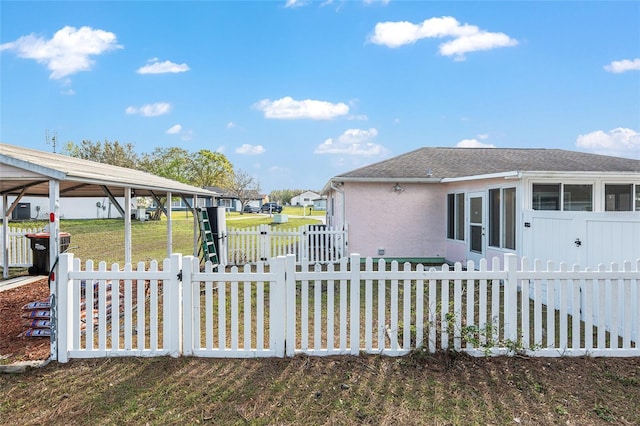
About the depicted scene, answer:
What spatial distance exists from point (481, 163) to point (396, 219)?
3.96 meters

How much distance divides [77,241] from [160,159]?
1091 inches

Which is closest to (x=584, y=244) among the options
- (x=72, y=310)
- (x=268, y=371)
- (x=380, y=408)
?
(x=380, y=408)

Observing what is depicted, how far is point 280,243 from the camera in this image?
34.0 ft

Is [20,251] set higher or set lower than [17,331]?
higher

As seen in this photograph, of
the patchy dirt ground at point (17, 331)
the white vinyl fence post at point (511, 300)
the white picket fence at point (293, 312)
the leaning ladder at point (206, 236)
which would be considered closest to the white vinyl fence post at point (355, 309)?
the white picket fence at point (293, 312)

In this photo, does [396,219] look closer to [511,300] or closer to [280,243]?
[280,243]

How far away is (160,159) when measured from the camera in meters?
43.3

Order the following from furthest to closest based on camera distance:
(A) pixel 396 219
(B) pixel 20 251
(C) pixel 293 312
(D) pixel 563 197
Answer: (A) pixel 396 219 → (B) pixel 20 251 → (D) pixel 563 197 → (C) pixel 293 312

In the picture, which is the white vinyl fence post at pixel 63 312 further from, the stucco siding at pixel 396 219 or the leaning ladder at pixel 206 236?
the stucco siding at pixel 396 219

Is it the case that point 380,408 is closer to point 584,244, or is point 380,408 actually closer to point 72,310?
point 72,310

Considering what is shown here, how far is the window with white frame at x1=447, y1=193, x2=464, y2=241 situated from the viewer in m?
10.4

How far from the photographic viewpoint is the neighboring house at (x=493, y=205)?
18.6ft

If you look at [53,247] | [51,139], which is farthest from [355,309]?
[51,139]

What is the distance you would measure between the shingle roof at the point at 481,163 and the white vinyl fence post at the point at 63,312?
8.04 meters
